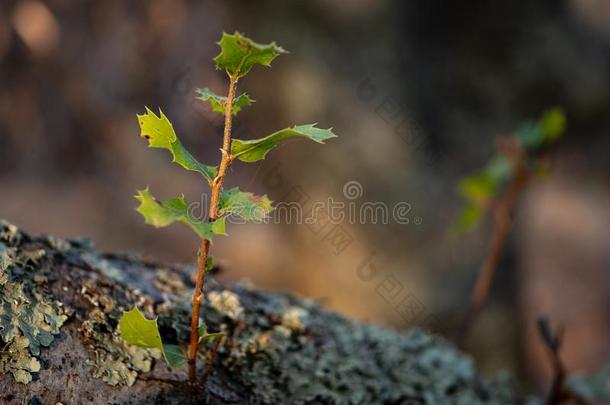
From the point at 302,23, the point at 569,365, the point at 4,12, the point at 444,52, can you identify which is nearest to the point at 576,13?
the point at 444,52

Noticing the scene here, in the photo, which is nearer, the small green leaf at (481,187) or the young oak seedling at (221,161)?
the young oak seedling at (221,161)

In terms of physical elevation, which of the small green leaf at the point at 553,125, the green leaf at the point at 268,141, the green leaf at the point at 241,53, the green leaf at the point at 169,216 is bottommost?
the green leaf at the point at 169,216

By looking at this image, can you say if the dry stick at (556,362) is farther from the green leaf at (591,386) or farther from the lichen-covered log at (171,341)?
the lichen-covered log at (171,341)

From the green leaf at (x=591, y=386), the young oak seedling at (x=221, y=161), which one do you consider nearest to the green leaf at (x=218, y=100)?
the young oak seedling at (x=221, y=161)

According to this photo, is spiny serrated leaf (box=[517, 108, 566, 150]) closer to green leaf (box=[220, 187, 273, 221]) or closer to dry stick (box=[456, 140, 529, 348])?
dry stick (box=[456, 140, 529, 348])

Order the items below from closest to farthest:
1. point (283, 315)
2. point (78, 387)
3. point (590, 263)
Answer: point (78, 387)
point (283, 315)
point (590, 263)

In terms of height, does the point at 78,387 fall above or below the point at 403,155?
below

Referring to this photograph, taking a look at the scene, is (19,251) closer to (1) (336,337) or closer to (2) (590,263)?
(1) (336,337)
